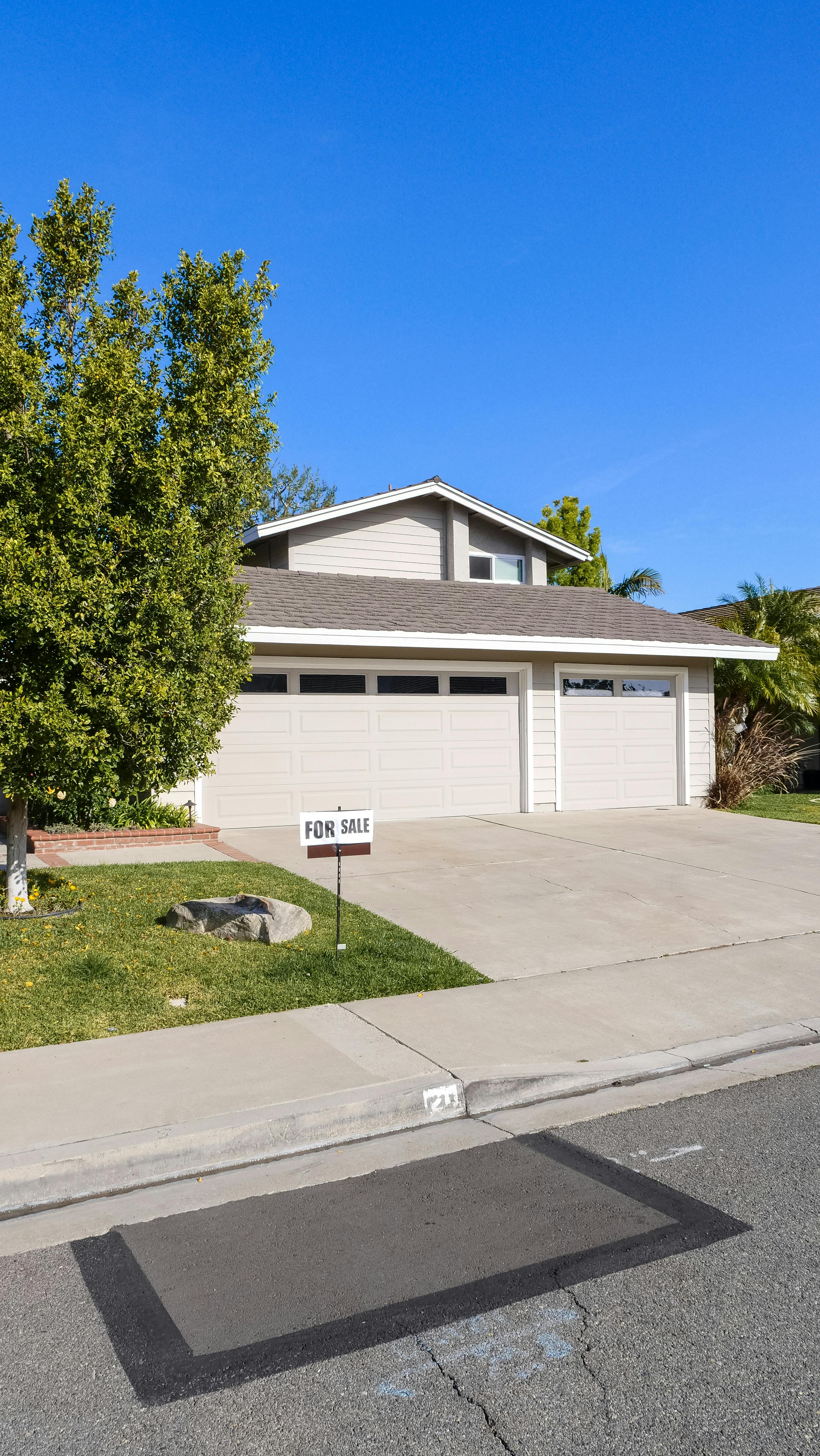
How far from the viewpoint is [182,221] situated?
11.4 metres

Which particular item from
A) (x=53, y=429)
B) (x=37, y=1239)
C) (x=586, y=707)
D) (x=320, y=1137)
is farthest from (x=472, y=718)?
(x=37, y=1239)

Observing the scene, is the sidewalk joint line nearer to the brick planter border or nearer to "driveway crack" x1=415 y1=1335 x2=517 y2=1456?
"driveway crack" x1=415 y1=1335 x2=517 y2=1456

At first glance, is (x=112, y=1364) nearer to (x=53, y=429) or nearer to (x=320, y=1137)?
(x=320, y=1137)

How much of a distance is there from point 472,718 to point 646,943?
330 inches

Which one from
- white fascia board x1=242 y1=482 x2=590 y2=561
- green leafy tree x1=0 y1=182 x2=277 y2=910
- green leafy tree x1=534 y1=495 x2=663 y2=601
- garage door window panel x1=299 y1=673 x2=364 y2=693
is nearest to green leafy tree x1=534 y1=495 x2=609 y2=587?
green leafy tree x1=534 y1=495 x2=663 y2=601

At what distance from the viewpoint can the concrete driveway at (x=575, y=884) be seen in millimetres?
8188

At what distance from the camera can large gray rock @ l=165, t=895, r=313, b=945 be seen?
25.7 ft

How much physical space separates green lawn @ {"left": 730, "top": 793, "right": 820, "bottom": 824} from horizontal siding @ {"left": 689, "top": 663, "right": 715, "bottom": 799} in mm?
775

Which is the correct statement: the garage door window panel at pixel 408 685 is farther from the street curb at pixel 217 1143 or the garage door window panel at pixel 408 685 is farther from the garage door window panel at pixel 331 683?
the street curb at pixel 217 1143

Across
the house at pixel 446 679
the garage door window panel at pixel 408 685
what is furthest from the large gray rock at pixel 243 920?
the garage door window panel at pixel 408 685

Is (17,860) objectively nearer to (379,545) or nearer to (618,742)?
(379,545)

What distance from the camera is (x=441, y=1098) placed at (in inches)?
199

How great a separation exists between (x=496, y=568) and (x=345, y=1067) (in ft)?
51.8

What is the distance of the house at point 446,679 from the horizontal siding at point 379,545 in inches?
1.1
